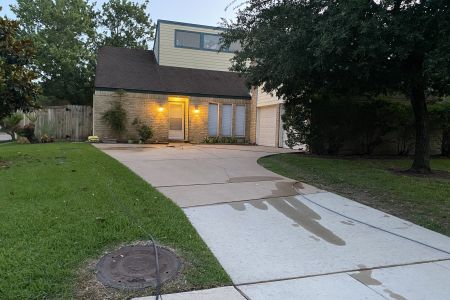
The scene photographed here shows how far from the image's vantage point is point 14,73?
30.2 feet

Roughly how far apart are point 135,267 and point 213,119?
54.4 ft

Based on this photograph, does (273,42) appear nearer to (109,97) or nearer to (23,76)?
(23,76)

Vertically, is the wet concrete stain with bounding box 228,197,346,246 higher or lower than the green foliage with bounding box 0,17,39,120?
lower

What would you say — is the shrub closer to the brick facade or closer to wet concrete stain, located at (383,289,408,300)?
the brick facade

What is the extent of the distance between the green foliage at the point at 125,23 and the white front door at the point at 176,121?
13.0 m

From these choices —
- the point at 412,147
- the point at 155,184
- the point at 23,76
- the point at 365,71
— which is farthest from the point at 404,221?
the point at 412,147

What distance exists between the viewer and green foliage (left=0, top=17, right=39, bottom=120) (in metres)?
9.24

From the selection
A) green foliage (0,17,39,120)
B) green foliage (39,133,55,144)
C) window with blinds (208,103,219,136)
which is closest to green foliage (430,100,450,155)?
window with blinds (208,103,219,136)

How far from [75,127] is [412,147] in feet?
50.7

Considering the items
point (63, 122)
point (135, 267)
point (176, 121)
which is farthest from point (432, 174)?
point (63, 122)

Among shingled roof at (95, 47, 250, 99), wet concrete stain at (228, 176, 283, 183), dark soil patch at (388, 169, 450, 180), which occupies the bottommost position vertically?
wet concrete stain at (228, 176, 283, 183)

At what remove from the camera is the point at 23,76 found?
9.40 metres

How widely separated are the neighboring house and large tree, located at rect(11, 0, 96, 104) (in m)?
5.90

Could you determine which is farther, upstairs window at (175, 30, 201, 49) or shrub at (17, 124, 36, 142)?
upstairs window at (175, 30, 201, 49)
